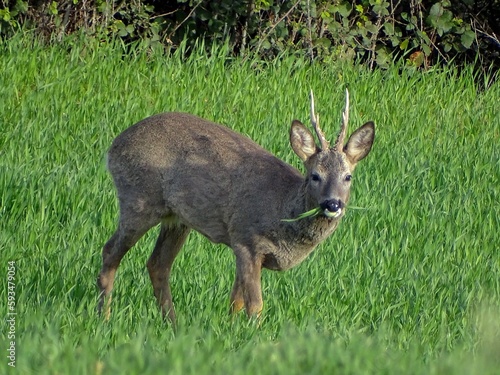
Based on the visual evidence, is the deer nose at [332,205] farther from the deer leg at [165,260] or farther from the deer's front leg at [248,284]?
the deer leg at [165,260]

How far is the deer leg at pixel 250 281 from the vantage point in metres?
6.54

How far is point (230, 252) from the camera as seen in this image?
8.05 m

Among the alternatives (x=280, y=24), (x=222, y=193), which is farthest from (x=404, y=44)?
(x=222, y=193)

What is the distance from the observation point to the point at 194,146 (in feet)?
23.2

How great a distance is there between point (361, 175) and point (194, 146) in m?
2.67

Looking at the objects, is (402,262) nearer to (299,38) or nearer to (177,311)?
(177,311)

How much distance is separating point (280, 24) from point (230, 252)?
588cm

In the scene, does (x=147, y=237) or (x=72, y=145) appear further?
(x=72, y=145)

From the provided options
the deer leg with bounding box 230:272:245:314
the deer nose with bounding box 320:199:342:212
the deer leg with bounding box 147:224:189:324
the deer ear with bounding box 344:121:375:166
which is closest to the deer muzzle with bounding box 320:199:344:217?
the deer nose with bounding box 320:199:342:212

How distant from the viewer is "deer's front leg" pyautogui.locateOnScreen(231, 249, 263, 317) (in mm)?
6539

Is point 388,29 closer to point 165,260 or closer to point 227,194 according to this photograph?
point 165,260

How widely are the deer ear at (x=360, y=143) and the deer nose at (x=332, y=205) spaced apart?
52 centimetres

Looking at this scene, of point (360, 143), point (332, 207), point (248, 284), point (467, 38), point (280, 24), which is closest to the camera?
point (332, 207)

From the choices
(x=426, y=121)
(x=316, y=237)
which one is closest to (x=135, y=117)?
(x=426, y=121)
